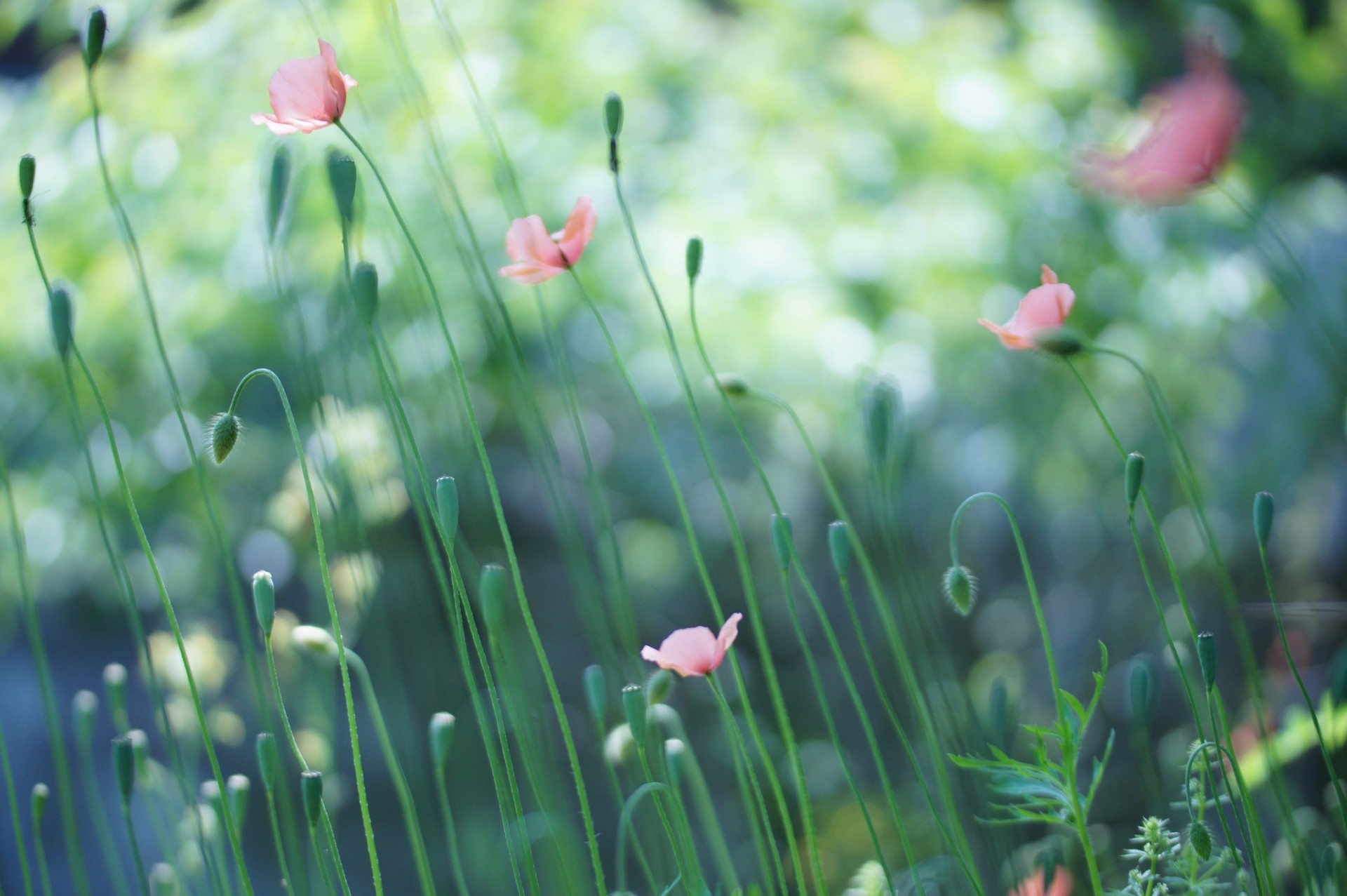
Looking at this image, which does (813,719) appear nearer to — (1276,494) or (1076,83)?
(1276,494)

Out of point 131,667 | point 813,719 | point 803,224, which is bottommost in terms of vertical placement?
point 813,719

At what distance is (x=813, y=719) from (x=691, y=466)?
557 millimetres

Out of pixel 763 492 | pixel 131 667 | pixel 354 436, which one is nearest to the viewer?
pixel 354 436

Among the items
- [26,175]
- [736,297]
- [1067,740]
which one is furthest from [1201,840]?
[736,297]

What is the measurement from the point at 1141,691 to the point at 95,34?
611 millimetres

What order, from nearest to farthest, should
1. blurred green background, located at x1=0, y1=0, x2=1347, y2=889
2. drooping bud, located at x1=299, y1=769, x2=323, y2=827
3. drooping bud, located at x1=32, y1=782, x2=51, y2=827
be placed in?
drooping bud, located at x1=299, y1=769, x2=323, y2=827, drooping bud, located at x1=32, y1=782, x2=51, y2=827, blurred green background, located at x1=0, y1=0, x2=1347, y2=889

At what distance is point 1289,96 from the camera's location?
191cm

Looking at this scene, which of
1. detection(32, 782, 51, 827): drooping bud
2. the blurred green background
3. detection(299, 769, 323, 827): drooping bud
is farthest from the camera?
the blurred green background

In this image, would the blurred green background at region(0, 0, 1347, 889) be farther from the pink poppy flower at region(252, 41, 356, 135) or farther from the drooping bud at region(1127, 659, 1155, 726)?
the drooping bud at region(1127, 659, 1155, 726)

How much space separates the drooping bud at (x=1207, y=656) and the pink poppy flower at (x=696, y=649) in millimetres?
218

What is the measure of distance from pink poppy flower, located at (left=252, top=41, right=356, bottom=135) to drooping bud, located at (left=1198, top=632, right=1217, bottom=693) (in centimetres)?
49

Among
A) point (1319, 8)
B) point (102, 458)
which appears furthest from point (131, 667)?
point (1319, 8)

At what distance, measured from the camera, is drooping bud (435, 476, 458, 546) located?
50 cm

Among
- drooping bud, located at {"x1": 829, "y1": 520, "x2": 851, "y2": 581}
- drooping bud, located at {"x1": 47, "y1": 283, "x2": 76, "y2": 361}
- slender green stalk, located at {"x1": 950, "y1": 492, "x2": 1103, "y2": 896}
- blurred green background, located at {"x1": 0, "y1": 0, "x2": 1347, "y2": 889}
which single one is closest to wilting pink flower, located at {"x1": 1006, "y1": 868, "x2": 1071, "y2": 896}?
slender green stalk, located at {"x1": 950, "y1": 492, "x2": 1103, "y2": 896}
